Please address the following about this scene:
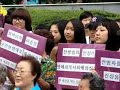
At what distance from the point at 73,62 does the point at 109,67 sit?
1.47 ft

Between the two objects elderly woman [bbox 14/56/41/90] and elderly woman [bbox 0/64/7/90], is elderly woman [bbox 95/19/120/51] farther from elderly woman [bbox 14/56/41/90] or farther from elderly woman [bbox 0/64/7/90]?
elderly woman [bbox 0/64/7/90]

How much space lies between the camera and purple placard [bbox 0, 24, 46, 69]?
15.4ft

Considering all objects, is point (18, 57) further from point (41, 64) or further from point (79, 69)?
point (79, 69)

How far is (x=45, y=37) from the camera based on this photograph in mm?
5039

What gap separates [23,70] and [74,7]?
12.5m

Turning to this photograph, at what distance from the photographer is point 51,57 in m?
5.28

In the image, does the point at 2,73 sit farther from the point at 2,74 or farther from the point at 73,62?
the point at 73,62

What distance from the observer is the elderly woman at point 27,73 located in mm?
4305

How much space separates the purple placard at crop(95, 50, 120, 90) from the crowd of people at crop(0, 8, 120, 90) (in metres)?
0.35

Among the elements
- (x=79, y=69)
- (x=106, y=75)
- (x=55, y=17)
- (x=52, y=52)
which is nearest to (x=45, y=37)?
(x=52, y=52)

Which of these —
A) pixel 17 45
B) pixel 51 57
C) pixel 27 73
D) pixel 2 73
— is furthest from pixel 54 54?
pixel 27 73

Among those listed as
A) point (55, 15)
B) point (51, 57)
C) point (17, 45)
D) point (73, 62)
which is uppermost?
point (17, 45)

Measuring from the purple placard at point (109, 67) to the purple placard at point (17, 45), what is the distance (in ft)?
1.91

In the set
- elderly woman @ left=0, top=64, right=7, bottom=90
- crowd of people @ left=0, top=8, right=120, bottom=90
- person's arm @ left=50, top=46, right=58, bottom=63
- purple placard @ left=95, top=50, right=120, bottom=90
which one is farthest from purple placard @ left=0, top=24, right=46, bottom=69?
purple placard @ left=95, top=50, right=120, bottom=90
